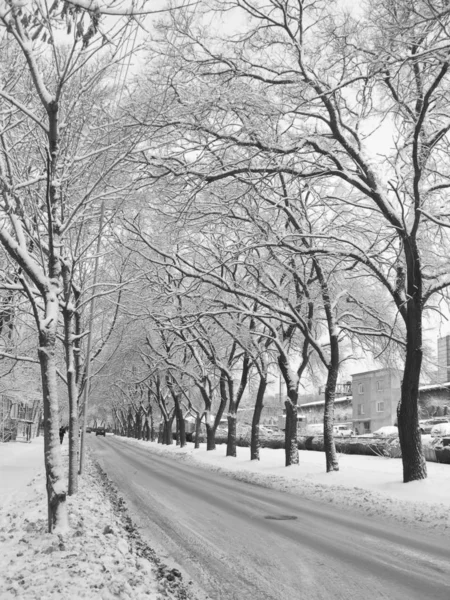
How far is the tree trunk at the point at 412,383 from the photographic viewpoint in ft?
43.5

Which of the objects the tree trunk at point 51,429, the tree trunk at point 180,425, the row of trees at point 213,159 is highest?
the row of trees at point 213,159

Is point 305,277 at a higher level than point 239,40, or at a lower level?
lower

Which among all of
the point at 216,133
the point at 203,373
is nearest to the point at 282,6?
the point at 216,133

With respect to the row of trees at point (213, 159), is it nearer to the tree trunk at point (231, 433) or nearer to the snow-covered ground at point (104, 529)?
the snow-covered ground at point (104, 529)

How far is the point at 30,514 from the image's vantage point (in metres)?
8.96

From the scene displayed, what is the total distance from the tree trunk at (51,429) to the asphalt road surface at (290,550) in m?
1.48

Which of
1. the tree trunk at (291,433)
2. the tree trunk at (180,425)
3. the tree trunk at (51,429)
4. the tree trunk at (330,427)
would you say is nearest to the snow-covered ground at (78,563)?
the tree trunk at (51,429)

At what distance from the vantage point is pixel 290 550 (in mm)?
7215

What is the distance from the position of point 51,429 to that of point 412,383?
941 centimetres

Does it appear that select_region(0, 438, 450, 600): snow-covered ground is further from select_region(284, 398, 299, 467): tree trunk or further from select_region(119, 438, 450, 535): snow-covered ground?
select_region(284, 398, 299, 467): tree trunk

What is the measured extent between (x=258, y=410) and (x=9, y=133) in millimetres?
18511

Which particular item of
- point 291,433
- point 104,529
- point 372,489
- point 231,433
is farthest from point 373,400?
point 104,529

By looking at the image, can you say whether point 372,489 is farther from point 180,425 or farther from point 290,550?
point 180,425

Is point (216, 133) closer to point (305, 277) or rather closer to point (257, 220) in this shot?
point (257, 220)
